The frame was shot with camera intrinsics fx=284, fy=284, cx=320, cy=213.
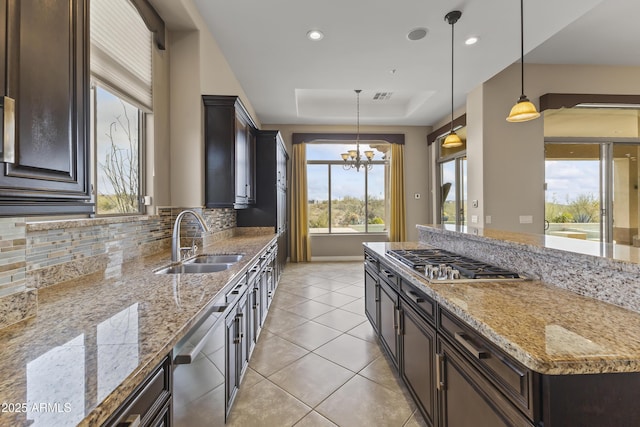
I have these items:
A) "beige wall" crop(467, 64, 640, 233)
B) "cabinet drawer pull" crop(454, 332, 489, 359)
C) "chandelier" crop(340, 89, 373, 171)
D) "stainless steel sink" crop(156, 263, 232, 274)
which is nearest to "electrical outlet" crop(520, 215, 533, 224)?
"beige wall" crop(467, 64, 640, 233)

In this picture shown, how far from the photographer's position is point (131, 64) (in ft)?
7.00

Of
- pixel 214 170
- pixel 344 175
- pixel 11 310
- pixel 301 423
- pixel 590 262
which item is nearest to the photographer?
pixel 11 310

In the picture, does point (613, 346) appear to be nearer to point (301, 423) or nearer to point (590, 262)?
point (590, 262)

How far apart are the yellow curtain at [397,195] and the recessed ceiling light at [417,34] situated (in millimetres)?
3540

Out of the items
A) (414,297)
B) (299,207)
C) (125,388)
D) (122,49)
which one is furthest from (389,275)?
(299,207)

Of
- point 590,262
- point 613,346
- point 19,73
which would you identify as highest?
point 19,73

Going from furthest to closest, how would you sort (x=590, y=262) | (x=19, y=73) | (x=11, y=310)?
1. (x=590, y=262)
2. (x=11, y=310)
3. (x=19, y=73)

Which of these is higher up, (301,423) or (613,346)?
(613,346)

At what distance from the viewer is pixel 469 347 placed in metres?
1.09

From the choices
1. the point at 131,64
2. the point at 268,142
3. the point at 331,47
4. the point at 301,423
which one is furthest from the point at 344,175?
the point at 301,423

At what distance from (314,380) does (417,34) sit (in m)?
3.53

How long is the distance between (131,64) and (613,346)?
9.91 ft

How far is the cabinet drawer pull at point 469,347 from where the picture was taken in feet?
3.36

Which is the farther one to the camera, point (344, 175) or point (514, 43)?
point (344, 175)
